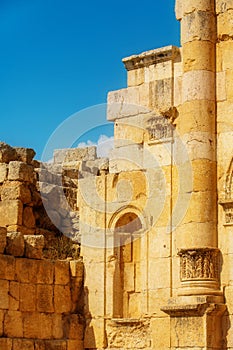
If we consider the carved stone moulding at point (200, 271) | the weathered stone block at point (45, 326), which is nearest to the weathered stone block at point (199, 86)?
the carved stone moulding at point (200, 271)

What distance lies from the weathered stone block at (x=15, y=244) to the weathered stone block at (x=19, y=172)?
6.46 ft

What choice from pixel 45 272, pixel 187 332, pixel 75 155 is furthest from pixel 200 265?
pixel 75 155

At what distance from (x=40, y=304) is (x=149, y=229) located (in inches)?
90.0

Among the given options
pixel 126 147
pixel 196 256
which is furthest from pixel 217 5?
pixel 196 256

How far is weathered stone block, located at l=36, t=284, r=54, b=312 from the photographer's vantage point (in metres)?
15.1

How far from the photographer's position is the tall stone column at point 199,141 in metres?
14.1

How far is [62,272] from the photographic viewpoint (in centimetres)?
1566

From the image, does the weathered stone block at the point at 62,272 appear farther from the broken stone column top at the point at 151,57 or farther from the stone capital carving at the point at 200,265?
the broken stone column top at the point at 151,57

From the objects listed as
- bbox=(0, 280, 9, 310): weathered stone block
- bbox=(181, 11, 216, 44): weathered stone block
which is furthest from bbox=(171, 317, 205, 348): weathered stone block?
bbox=(181, 11, 216, 44): weathered stone block

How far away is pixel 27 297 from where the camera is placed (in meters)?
14.9

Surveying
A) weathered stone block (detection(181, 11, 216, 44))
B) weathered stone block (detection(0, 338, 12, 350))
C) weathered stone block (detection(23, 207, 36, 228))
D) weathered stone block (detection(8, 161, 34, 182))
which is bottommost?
weathered stone block (detection(0, 338, 12, 350))

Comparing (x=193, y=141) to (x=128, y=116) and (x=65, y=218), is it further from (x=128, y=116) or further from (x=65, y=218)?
(x=65, y=218)

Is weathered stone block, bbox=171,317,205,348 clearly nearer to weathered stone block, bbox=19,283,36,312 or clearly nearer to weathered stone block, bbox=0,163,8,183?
weathered stone block, bbox=19,283,36,312

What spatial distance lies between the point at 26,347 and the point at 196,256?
321cm
